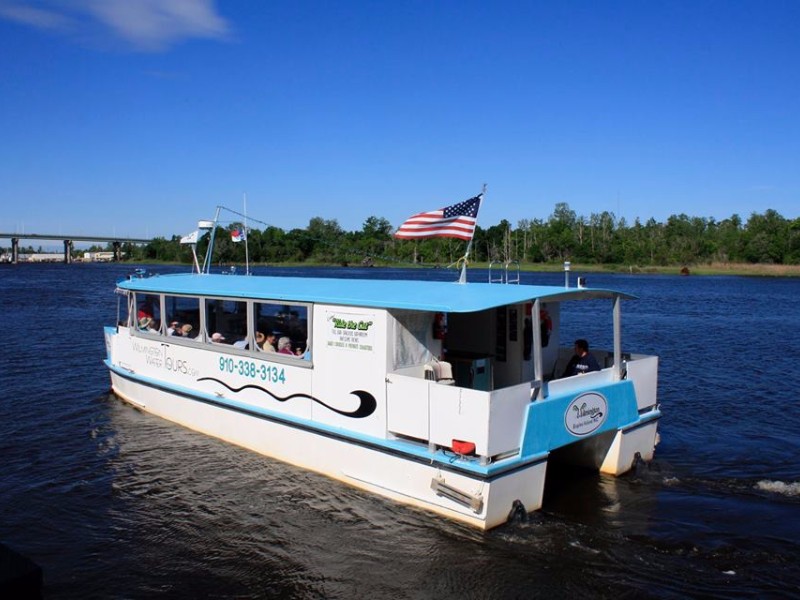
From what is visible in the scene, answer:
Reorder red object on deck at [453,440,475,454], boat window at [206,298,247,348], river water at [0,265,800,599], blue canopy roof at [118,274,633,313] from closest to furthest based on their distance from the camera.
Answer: river water at [0,265,800,599] < red object on deck at [453,440,475,454] < blue canopy roof at [118,274,633,313] < boat window at [206,298,247,348]

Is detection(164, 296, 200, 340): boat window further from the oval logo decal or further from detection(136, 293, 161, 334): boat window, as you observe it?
the oval logo decal

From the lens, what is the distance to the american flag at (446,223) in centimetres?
1058

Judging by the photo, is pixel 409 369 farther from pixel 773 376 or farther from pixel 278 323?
pixel 773 376

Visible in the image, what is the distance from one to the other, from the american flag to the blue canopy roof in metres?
0.79

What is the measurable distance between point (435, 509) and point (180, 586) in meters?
3.10

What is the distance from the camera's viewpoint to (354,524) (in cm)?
903

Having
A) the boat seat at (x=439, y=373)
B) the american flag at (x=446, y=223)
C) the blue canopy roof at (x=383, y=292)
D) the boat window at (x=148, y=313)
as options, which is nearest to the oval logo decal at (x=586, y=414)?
the blue canopy roof at (x=383, y=292)

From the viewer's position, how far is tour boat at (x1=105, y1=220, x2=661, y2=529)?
841 centimetres

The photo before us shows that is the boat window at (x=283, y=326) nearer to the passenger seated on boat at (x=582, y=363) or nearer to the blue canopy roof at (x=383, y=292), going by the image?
the blue canopy roof at (x=383, y=292)

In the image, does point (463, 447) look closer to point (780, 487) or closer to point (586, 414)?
point (586, 414)

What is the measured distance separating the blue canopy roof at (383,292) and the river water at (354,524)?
2670 millimetres

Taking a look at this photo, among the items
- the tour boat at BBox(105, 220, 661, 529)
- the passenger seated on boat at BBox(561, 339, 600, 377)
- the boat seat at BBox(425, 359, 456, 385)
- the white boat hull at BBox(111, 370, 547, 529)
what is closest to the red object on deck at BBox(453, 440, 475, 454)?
the tour boat at BBox(105, 220, 661, 529)

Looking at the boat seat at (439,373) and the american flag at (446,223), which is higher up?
the american flag at (446,223)

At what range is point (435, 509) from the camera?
8797mm
